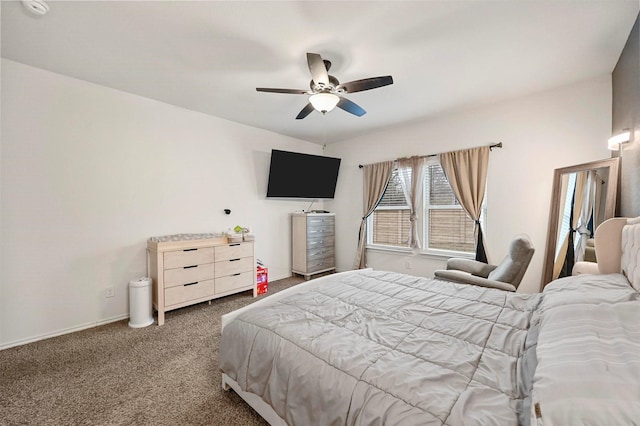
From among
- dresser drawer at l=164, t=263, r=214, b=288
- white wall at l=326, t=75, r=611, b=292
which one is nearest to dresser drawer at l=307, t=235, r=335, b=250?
white wall at l=326, t=75, r=611, b=292

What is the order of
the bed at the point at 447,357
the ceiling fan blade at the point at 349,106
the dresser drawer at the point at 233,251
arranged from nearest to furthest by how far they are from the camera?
the bed at the point at 447,357
the ceiling fan blade at the point at 349,106
the dresser drawer at the point at 233,251

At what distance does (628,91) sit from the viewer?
7.08ft

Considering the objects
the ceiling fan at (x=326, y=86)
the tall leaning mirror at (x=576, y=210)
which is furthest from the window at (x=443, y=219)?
the ceiling fan at (x=326, y=86)

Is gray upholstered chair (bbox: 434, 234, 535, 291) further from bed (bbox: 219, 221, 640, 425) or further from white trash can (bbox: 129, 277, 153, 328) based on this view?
white trash can (bbox: 129, 277, 153, 328)

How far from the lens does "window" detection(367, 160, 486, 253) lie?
377 cm

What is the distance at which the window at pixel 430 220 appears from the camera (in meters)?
3.77

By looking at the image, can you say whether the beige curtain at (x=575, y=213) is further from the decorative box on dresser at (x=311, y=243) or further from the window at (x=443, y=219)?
the decorative box on dresser at (x=311, y=243)

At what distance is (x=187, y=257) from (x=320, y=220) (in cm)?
240

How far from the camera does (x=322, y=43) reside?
84.0 inches

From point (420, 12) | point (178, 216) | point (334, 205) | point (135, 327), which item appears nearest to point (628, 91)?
point (420, 12)

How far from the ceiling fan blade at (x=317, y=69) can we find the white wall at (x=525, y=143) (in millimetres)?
2438

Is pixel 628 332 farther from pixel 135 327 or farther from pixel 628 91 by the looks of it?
pixel 135 327

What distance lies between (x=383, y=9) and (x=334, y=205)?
3.70 meters

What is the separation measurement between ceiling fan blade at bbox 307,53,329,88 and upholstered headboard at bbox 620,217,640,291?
7.37ft
